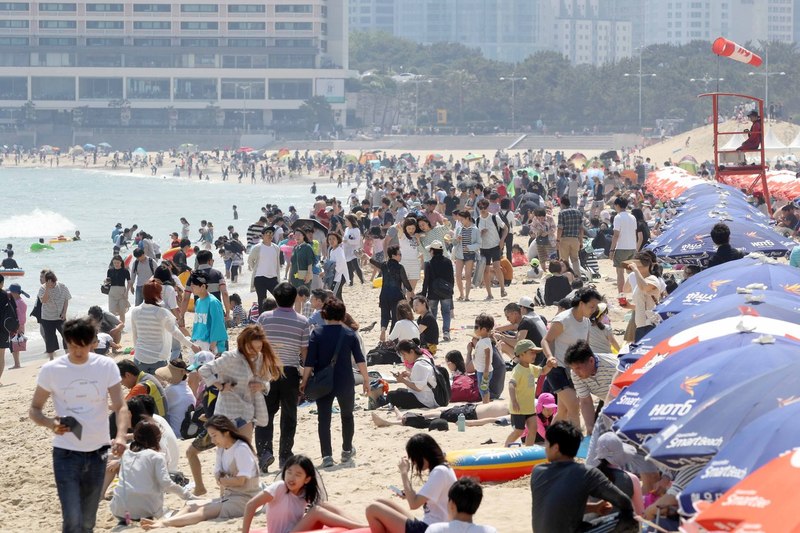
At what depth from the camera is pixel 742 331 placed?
22.3 ft

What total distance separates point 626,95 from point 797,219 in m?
90.2

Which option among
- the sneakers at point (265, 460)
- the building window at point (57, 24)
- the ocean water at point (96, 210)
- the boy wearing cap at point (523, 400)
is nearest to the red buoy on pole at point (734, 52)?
the ocean water at point (96, 210)

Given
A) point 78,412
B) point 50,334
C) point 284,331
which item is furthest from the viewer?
point 50,334

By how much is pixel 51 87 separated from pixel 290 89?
2468cm

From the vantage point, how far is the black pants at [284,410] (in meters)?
9.12

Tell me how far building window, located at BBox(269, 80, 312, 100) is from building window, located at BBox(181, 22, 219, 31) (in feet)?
30.0

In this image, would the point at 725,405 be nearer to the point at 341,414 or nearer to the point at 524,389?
the point at 524,389

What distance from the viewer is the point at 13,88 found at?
138m

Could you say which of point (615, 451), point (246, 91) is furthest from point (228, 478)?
point (246, 91)

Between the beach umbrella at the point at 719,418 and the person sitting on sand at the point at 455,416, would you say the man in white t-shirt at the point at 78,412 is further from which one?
the person sitting on sand at the point at 455,416

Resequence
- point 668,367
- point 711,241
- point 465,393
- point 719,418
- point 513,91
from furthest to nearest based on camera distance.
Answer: point 513,91 → point 711,241 → point 465,393 → point 668,367 → point 719,418

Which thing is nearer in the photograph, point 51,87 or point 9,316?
point 9,316

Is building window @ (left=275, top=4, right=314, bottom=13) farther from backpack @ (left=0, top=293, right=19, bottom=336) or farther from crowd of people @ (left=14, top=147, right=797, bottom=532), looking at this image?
backpack @ (left=0, top=293, right=19, bottom=336)

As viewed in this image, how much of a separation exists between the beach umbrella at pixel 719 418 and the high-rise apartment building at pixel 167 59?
128614mm
